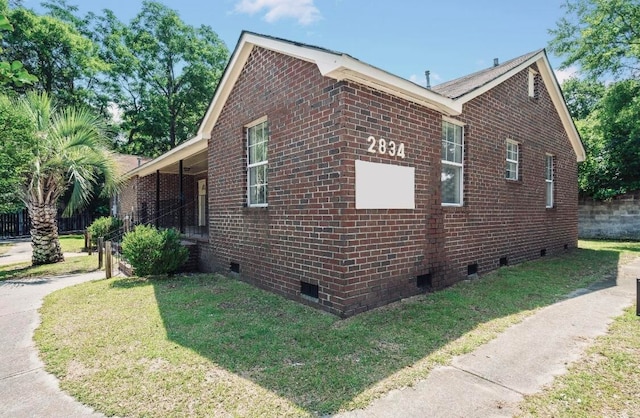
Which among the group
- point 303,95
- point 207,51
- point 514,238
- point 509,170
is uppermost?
point 207,51

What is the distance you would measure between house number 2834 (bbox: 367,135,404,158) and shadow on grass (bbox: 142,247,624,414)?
2.42 metres

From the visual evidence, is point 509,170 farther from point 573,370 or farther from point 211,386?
point 211,386

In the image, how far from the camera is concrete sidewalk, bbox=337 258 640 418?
106 inches

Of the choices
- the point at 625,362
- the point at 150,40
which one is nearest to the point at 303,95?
the point at 625,362

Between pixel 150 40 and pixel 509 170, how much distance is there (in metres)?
33.1

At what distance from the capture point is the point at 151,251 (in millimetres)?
7504

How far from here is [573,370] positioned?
3.25 m

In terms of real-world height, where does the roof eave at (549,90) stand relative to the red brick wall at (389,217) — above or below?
above

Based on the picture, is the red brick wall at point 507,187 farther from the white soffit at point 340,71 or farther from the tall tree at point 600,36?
the tall tree at point 600,36

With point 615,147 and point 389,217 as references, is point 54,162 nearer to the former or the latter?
point 389,217

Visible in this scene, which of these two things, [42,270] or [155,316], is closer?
[155,316]

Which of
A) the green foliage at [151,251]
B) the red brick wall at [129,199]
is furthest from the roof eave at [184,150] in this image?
the red brick wall at [129,199]

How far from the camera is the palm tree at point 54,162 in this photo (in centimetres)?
923

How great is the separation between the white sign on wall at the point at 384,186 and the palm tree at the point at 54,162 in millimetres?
8605
